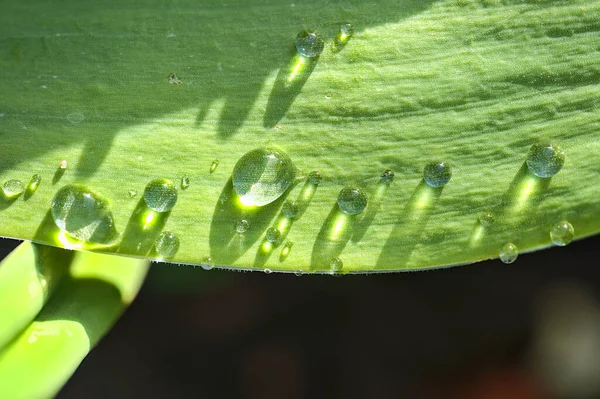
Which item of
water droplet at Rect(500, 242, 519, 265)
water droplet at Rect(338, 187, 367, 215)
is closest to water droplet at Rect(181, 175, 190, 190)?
water droplet at Rect(338, 187, 367, 215)

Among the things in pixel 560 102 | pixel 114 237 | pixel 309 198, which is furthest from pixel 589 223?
pixel 114 237

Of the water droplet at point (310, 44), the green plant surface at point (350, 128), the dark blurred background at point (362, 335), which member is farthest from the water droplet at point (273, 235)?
the dark blurred background at point (362, 335)

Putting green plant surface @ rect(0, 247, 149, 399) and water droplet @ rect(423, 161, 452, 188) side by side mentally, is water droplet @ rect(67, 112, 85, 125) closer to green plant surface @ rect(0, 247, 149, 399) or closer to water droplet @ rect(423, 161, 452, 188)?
green plant surface @ rect(0, 247, 149, 399)

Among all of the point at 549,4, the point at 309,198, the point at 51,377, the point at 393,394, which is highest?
the point at 549,4

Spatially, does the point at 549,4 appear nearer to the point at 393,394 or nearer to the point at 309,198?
the point at 309,198

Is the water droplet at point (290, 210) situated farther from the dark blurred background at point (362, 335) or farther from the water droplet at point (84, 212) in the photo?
the dark blurred background at point (362, 335)

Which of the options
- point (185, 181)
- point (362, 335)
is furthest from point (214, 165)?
point (362, 335)
